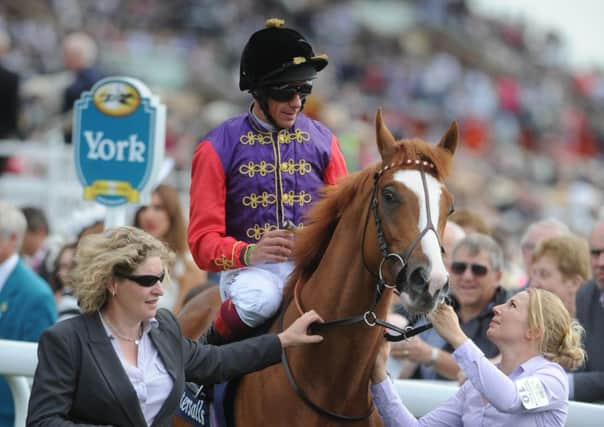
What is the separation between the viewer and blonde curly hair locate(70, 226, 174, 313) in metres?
4.27

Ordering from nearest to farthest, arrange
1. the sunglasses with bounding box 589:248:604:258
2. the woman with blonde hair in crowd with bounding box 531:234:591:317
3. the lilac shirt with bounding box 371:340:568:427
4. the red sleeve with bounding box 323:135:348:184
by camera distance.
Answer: the lilac shirt with bounding box 371:340:568:427 → the red sleeve with bounding box 323:135:348:184 → the sunglasses with bounding box 589:248:604:258 → the woman with blonde hair in crowd with bounding box 531:234:591:317

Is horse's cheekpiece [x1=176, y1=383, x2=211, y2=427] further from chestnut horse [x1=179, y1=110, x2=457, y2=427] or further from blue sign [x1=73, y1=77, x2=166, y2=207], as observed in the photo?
blue sign [x1=73, y1=77, x2=166, y2=207]

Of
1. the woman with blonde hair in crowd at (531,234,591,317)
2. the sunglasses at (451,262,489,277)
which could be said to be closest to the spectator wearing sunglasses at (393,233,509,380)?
the sunglasses at (451,262,489,277)

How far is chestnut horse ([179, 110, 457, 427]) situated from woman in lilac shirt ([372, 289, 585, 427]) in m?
0.22

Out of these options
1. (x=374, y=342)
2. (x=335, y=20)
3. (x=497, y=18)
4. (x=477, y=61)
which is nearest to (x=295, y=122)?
(x=374, y=342)

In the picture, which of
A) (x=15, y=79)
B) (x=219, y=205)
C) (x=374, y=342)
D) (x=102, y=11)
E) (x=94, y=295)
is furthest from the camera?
(x=102, y=11)

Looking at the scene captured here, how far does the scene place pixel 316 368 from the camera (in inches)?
196

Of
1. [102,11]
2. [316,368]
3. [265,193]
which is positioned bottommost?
[316,368]

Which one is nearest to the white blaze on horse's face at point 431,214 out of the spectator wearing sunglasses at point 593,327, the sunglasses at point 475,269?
the spectator wearing sunglasses at point 593,327

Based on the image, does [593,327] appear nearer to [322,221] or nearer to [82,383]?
[322,221]

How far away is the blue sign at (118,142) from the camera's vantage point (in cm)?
680

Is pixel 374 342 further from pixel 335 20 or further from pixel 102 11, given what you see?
pixel 335 20

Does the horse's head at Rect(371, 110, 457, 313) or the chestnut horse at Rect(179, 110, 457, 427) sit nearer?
the horse's head at Rect(371, 110, 457, 313)

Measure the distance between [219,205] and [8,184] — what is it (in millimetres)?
6909
